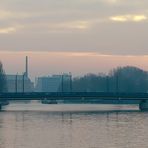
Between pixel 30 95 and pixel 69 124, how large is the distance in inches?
1406

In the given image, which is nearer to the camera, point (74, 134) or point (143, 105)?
point (74, 134)

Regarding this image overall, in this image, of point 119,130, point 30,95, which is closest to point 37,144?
point 119,130

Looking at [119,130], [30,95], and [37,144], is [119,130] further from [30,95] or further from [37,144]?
[30,95]

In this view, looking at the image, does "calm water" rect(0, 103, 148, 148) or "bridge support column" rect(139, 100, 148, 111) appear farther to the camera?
"bridge support column" rect(139, 100, 148, 111)

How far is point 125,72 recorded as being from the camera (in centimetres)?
19588

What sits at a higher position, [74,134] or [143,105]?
[143,105]

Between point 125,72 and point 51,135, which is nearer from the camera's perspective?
point 51,135

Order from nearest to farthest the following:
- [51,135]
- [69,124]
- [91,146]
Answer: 1. [91,146]
2. [51,135]
3. [69,124]

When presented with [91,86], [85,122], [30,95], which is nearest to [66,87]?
[91,86]

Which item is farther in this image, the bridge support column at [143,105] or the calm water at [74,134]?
the bridge support column at [143,105]

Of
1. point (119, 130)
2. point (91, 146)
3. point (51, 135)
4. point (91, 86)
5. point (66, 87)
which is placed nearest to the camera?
point (91, 146)

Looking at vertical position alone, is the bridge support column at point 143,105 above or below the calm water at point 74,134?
above

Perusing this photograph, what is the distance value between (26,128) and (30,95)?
134 feet

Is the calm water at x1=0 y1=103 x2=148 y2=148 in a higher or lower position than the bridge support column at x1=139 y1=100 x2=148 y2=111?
lower
